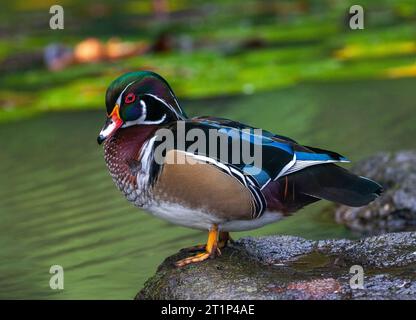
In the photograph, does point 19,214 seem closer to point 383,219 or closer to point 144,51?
point 383,219

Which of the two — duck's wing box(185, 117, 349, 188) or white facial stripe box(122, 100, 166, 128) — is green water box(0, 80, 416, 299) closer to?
white facial stripe box(122, 100, 166, 128)

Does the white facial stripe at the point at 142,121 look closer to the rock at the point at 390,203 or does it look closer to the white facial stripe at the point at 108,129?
the white facial stripe at the point at 108,129

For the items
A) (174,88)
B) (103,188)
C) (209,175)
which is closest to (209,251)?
(209,175)

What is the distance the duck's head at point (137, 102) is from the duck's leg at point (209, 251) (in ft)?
1.94

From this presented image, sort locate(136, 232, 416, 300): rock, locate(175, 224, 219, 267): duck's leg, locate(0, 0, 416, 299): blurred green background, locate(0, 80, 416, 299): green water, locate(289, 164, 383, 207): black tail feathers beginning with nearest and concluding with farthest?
locate(136, 232, 416, 300): rock < locate(289, 164, 383, 207): black tail feathers < locate(175, 224, 219, 267): duck's leg < locate(0, 80, 416, 299): green water < locate(0, 0, 416, 299): blurred green background

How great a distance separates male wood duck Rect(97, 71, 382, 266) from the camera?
4.60 m

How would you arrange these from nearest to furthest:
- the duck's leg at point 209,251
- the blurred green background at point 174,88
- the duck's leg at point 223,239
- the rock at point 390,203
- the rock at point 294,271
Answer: the rock at point 294,271 → the duck's leg at point 209,251 → the duck's leg at point 223,239 → the rock at point 390,203 → the blurred green background at point 174,88

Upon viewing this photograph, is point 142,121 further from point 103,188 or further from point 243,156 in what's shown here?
point 103,188

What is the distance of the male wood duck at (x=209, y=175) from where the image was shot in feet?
15.1

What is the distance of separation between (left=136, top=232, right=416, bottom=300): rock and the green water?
3.68 ft

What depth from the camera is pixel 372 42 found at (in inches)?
494

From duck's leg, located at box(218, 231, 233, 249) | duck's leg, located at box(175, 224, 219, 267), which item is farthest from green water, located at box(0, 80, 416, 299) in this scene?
duck's leg, located at box(175, 224, 219, 267)

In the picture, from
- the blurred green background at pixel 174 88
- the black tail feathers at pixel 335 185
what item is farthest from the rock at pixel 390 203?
the black tail feathers at pixel 335 185
